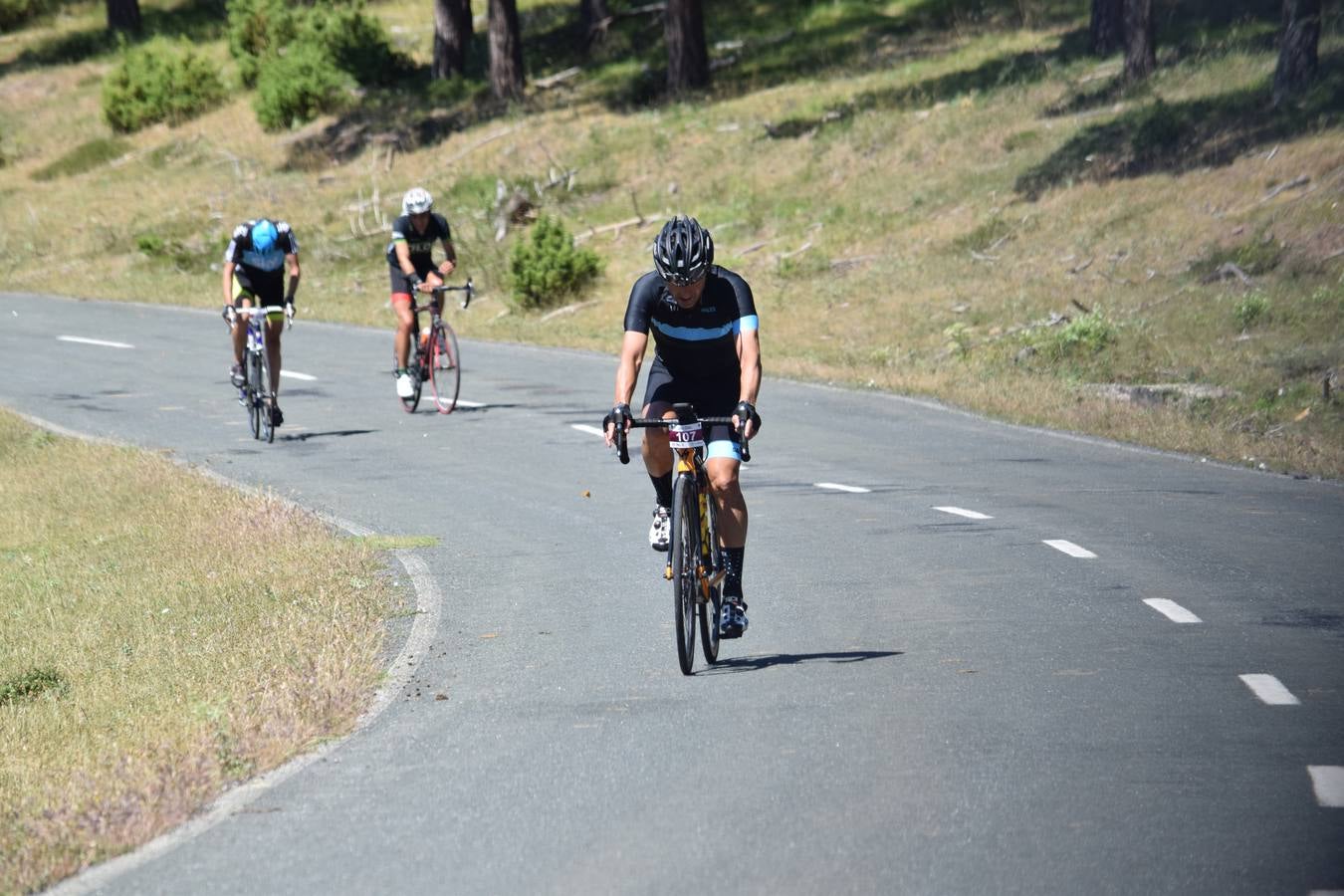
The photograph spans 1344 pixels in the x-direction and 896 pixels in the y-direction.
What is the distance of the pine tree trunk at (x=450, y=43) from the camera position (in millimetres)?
47219

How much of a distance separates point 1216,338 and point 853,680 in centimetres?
1554

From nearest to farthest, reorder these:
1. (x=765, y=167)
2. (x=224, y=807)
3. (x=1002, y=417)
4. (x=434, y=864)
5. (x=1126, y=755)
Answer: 1. (x=434, y=864)
2. (x=224, y=807)
3. (x=1126, y=755)
4. (x=1002, y=417)
5. (x=765, y=167)

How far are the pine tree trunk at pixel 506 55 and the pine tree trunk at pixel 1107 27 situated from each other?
1404 cm

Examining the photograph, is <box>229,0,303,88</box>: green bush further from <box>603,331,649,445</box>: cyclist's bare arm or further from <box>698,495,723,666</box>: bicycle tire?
<box>698,495,723,666</box>: bicycle tire

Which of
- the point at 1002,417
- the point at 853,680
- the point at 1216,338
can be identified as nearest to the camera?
the point at 853,680

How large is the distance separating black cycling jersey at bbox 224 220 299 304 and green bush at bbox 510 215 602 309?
43.6ft

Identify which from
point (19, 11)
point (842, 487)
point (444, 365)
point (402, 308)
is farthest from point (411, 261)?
point (19, 11)

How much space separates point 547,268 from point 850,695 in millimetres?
22722

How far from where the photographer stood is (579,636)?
9328 mm

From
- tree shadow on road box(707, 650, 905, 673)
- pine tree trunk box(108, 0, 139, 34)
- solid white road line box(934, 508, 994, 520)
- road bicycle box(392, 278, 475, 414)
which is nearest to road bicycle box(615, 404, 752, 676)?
tree shadow on road box(707, 650, 905, 673)

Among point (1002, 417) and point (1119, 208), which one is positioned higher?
point (1119, 208)

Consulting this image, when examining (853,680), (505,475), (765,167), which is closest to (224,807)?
(853,680)

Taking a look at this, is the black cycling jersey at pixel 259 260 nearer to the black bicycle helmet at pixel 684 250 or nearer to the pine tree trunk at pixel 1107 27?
the black bicycle helmet at pixel 684 250

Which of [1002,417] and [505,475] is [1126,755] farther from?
[1002,417]
